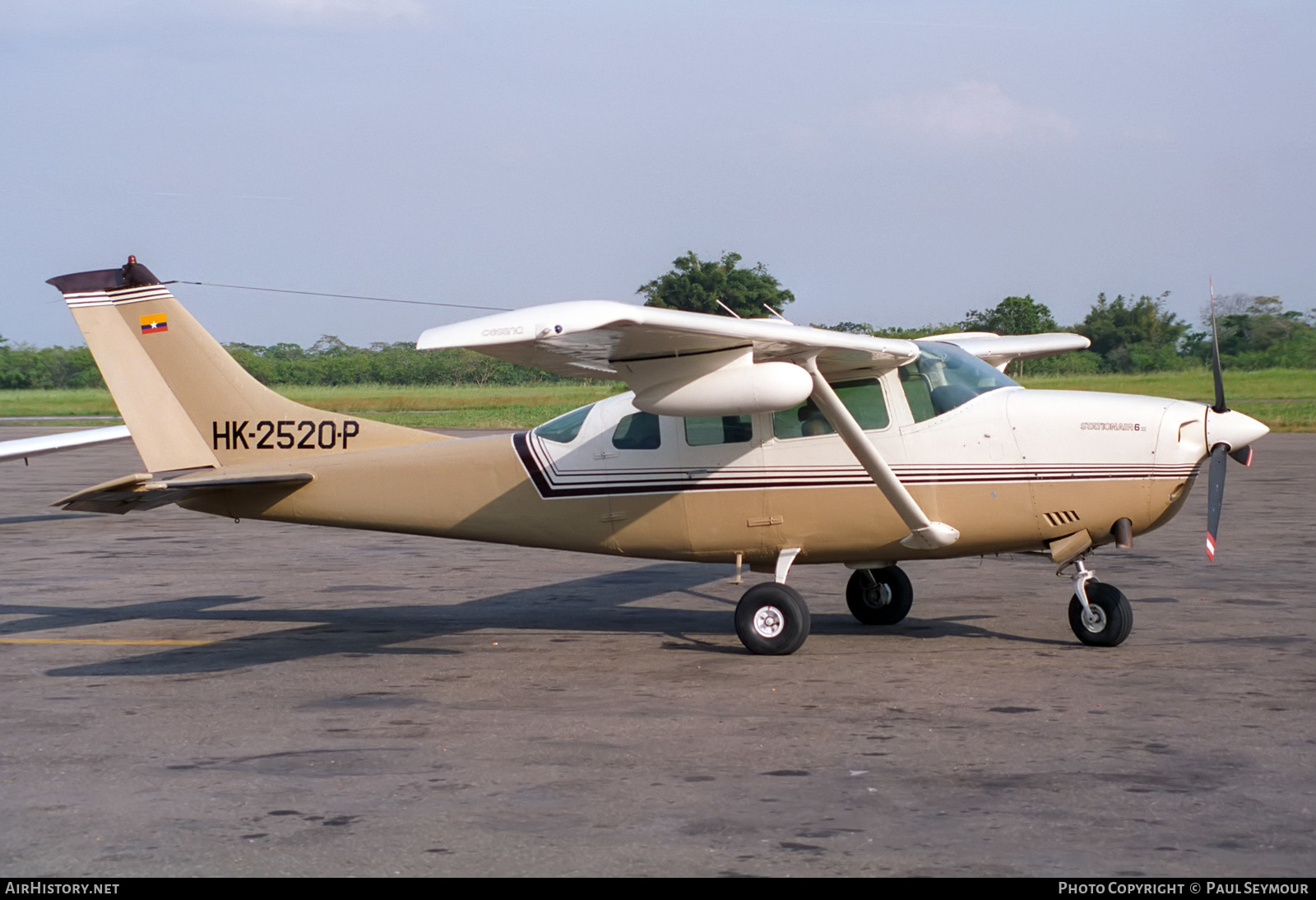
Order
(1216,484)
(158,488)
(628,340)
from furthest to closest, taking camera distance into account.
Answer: (158,488) → (1216,484) → (628,340)

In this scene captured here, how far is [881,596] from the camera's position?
10.6m

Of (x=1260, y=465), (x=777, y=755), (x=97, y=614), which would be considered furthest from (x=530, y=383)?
(x=777, y=755)

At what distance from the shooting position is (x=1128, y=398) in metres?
9.48

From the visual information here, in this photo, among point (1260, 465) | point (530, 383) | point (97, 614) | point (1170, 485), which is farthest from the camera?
point (530, 383)

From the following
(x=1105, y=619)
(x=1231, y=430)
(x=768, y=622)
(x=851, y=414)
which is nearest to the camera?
(x=1231, y=430)

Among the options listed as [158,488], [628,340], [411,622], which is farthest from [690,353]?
[158,488]

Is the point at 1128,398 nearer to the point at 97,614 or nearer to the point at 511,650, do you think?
the point at 511,650

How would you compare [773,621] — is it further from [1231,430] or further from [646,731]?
[1231,430]

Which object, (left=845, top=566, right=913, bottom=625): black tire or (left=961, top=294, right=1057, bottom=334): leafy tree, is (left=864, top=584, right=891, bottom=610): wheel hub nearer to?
(left=845, top=566, right=913, bottom=625): black tire

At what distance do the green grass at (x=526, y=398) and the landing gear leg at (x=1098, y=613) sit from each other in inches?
1246

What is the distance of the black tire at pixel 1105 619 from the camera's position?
30.3 ft

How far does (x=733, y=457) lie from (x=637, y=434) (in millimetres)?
812

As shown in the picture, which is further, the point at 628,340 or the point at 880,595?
the point at 880,595

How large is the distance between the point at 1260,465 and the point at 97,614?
75.7ft
